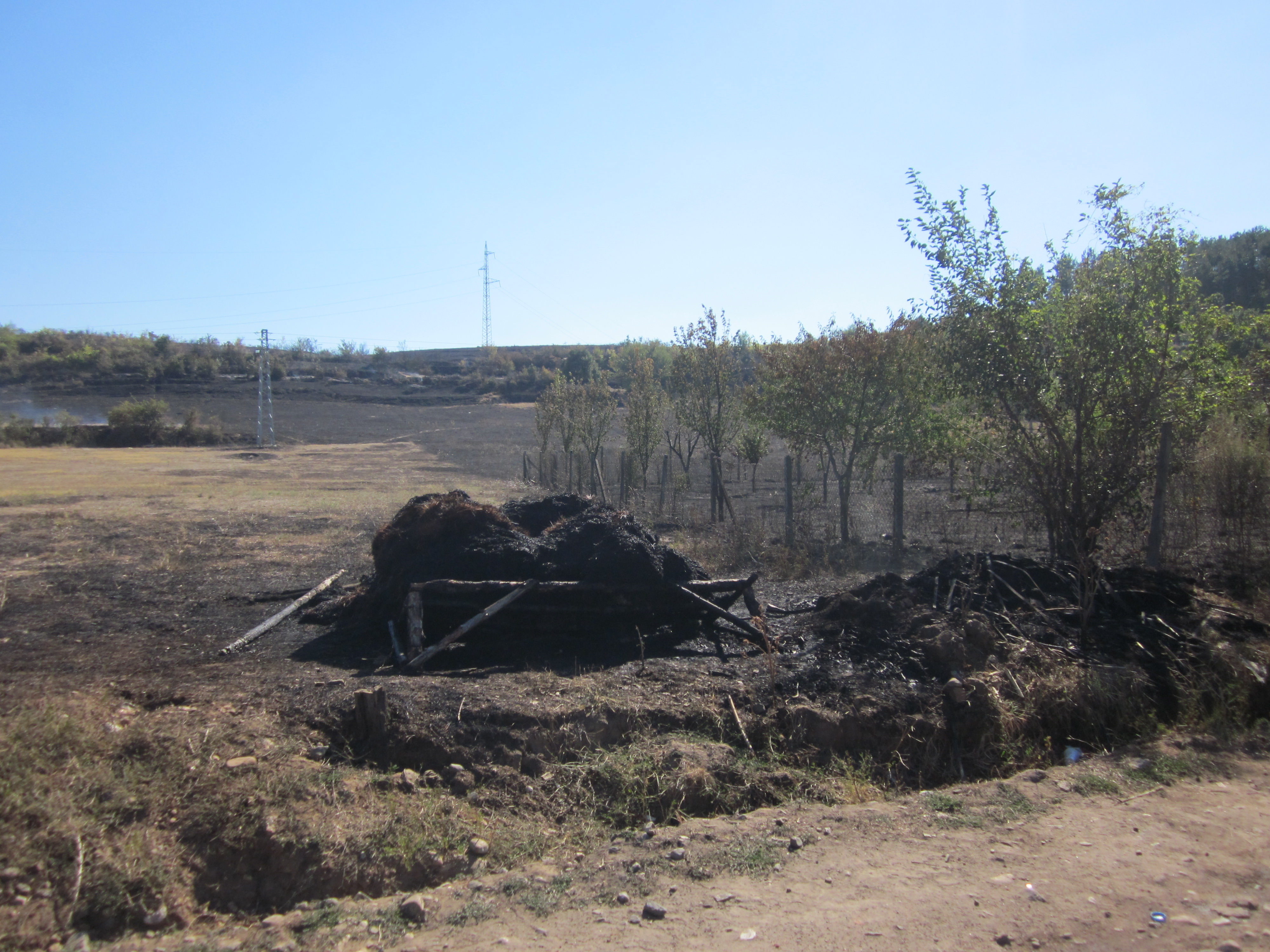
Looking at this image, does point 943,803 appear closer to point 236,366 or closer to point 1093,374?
point 1093,374

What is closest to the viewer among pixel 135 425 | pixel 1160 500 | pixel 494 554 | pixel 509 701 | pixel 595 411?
pixel 509 701

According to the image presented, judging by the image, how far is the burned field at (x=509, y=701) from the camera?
4.21 m

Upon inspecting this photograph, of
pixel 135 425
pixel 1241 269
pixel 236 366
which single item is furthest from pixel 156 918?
pixel 236 366

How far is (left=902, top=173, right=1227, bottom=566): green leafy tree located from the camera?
8.00m

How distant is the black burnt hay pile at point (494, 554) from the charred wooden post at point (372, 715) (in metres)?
2.11

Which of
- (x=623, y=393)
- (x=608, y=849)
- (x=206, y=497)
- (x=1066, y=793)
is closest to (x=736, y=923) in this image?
(x=608, y=849)

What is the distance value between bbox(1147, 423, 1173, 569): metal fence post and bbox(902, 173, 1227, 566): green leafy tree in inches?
6.9

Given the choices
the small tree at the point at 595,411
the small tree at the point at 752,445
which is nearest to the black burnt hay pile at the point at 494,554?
the small tree at the point at 752,445

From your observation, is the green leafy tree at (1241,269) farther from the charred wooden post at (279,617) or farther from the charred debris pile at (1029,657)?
the charred wooden post at (279,617)

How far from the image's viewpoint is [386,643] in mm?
7789

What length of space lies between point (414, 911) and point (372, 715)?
6.15ft

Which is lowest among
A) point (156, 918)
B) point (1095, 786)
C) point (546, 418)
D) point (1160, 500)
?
point (156, 918)

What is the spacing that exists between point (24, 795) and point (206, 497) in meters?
20.8

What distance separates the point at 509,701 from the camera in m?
5.91
